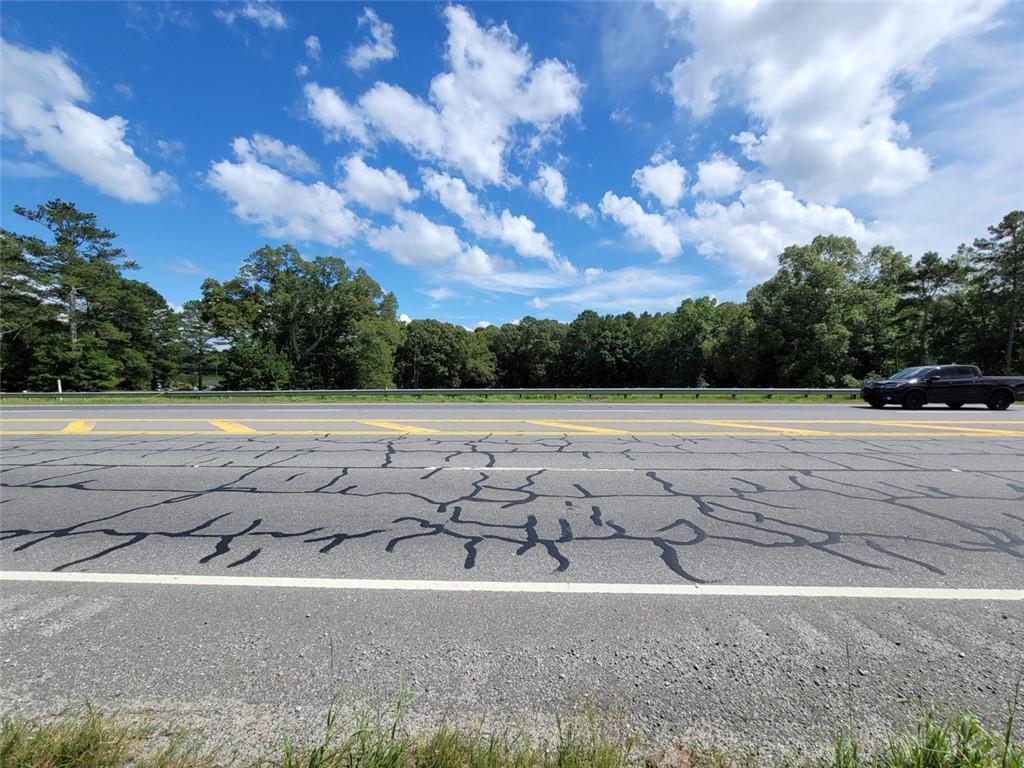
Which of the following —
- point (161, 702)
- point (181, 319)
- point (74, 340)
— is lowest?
point (161, 702)

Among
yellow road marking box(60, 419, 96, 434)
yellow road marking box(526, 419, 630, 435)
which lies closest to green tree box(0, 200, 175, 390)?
yellow road marking box(60, 419, 96, 434)

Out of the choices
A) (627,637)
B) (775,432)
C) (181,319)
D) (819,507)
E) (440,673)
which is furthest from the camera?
(181,319)

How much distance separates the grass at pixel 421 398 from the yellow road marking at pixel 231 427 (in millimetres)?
9247

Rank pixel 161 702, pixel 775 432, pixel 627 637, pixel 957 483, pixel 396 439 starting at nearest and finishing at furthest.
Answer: pixel 161 702, pixel 627 637, pixel 957 483, pixel 396 439, pixel 775 432

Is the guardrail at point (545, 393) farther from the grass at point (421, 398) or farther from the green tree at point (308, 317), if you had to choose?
the green tree at point (308, 317)

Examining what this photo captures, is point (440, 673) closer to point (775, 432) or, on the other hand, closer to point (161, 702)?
point (161, 702)

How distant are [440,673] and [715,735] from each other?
1.35 m

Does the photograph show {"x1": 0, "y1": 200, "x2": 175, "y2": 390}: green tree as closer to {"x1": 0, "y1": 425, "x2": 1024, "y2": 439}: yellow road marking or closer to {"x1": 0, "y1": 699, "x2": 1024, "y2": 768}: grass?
{"x1": 0, "y1": 425, "x2": 1024, "y2": 439}: yellow road marking

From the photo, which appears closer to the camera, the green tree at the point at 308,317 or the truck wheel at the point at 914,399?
the truck wheel at the point at 914,399

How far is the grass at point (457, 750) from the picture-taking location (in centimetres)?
174

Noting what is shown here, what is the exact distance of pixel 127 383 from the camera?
3900 cm

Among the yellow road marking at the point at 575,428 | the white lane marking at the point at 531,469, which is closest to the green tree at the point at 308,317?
the yellow road marking at the point at 575,428

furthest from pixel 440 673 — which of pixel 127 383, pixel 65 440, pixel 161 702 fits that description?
pixel 127 383

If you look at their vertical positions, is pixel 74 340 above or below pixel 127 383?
above
